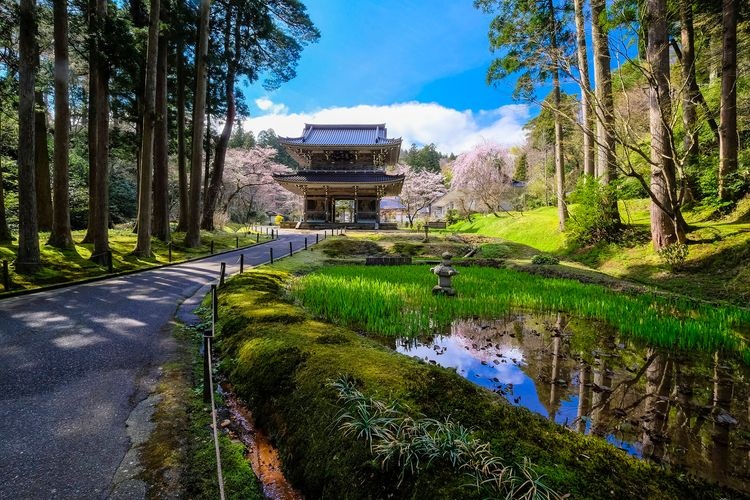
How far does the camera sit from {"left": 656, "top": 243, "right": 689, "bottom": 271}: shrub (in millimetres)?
8320

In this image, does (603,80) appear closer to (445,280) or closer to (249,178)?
(445,280)

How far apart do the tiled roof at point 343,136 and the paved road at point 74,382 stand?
22.2 meters

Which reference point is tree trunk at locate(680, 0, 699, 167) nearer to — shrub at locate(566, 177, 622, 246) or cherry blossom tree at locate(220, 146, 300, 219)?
shrub at locate(566, 177, 622, 246)

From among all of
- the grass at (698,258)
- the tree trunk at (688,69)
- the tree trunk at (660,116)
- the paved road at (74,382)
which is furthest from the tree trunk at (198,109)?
the tree trunk at (688,69)

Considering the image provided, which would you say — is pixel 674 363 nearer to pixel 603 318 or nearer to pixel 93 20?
pixel 603 318

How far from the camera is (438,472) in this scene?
1554 mm

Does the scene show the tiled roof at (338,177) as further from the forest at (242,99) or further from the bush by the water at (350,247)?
the bush by the water at (350,247)

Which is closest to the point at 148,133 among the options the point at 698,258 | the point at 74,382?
the point at 74,382

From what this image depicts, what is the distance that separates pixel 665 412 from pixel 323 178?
81.0ft

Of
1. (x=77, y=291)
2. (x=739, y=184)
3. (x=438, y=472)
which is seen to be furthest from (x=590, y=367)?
(x=739, y=184)

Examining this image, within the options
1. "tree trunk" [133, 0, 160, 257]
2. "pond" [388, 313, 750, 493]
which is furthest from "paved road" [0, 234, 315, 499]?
"tree trunk" [133, 0, 160, 257]

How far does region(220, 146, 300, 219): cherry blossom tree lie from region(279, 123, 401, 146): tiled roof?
6147mm

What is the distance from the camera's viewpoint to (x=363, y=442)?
1828 millimetres

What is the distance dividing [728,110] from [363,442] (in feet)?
44.5
